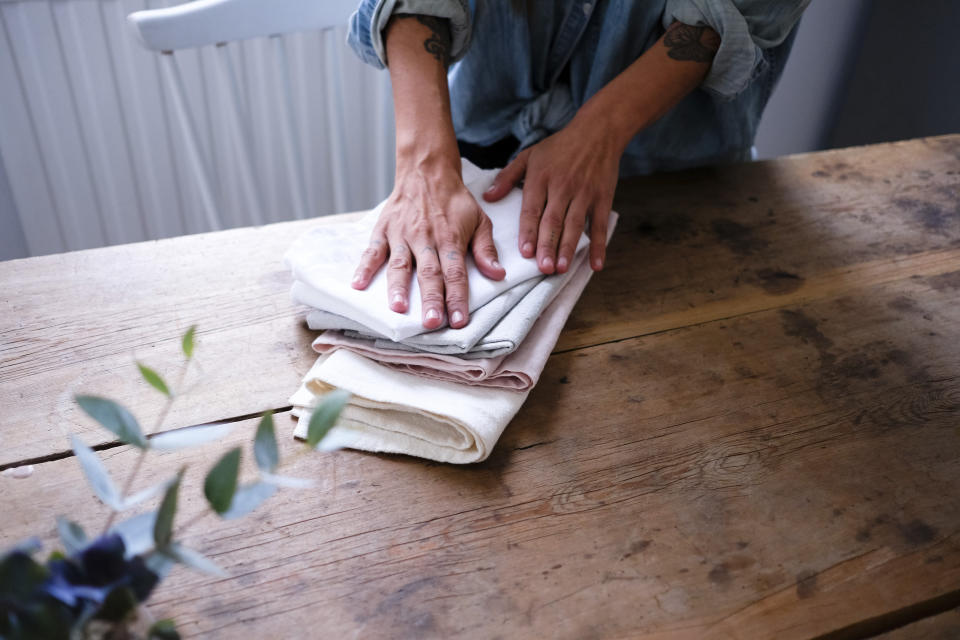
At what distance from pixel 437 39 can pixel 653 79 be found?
0.29 m

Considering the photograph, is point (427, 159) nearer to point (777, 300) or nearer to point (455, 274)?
point (455, 274)

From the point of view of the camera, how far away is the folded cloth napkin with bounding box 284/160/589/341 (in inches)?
28.0

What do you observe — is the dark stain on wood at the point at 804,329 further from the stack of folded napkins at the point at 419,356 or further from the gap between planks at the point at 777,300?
the stack of folded napkins at the point at 419,356

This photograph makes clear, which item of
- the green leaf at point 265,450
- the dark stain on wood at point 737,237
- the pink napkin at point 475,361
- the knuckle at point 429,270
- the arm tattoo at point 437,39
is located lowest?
the dark stain on wood at point 737,237

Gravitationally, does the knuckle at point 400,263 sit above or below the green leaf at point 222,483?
below

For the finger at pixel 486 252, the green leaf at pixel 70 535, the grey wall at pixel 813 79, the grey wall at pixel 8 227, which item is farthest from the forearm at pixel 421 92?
the grey wall at pixel 813 79

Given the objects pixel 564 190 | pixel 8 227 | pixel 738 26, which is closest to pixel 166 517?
pixel 564 190

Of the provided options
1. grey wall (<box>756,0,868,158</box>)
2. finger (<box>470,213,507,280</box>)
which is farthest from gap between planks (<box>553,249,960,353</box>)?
grey wall (<box>756,0,868,158</box>)

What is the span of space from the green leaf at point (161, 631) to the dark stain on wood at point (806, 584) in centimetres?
44

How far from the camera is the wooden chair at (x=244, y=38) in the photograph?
112cm

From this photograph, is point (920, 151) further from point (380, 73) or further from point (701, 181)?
point (380, 73)

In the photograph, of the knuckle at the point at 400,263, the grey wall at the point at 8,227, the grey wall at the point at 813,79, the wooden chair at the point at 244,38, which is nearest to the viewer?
the knuckle at the point at 400,263

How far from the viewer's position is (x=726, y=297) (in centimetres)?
87

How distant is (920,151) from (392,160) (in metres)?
1.11
